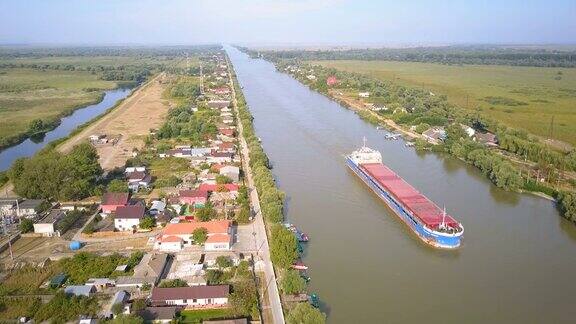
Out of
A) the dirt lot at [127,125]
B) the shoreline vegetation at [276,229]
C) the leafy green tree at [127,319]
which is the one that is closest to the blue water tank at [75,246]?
the leafy green tree at [127,319]

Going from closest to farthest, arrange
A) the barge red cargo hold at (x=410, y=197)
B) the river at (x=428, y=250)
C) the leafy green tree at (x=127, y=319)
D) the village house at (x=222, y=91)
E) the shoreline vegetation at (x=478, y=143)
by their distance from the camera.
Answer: the leafy green tree at (x=127, y=319), the river at (x=428, y=250), the barge red cargo hold at (x=410, y=197), the shoreline vegetation at (x=478, y=143), the village house at (x=222, y=91)

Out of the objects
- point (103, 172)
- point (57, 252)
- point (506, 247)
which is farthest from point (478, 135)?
point (57, 252)

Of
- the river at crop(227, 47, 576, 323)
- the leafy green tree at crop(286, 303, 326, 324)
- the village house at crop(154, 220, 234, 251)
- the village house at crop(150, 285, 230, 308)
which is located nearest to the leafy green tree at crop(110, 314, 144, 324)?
the village house at crop(150, 285, 230, 308)

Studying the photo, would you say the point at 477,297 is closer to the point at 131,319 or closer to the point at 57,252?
the point at 131,319

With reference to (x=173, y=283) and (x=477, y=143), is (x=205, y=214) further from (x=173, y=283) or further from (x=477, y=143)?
(x=477, y=143)

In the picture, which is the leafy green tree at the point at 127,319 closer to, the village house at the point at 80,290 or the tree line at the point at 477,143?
the village house at the point at 80,290

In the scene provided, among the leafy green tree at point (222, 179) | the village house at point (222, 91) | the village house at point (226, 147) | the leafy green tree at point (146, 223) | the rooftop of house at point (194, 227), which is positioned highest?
the village house at point (222, 91)

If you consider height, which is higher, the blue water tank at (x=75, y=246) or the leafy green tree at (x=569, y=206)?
the leafy green tree at (x=569, y=206)
